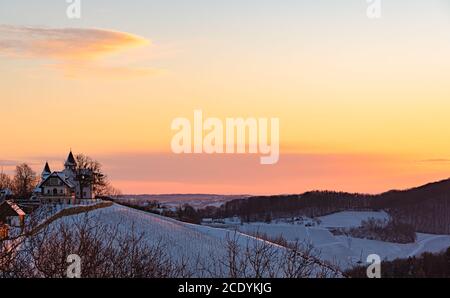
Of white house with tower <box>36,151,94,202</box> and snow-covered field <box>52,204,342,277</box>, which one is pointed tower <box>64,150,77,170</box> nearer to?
white house with tower <box>36,151,94,202</box>

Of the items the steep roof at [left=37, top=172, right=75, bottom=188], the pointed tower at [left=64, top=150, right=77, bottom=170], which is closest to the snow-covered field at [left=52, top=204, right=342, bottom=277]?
the steep roof at [left=37, top=172, right=75, bottom=188]

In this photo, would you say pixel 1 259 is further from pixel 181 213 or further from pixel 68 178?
pixel 181 213

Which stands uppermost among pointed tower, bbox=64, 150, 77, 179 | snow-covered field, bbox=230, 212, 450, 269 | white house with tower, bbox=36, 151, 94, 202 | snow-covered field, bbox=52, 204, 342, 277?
pointed tower, bbox=64, 150, 77, 179

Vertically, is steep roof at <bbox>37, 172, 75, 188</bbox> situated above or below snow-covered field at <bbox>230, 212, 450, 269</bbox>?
above

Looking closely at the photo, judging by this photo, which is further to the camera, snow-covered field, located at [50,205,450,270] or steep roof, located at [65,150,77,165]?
steep roof, located at [65,150,77,165]

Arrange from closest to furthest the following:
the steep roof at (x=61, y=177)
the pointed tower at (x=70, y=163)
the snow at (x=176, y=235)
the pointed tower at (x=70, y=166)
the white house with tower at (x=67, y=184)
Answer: the snow at (x=176, y=235), the white house with tower at (x=67, y=184), the steep roof at (x=61, y=177), the pointed tower at (x=70, y=166), the pointed tower at (x=70, y=163)

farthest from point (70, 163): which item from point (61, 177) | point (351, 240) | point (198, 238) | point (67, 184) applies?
point (351, 240)

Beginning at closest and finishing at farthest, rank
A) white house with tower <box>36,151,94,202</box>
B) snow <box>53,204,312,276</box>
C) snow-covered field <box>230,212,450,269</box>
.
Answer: snow <box>53,204,312,276</box>
white house with tower <box>36,151,94,202</box>
snow-covered field <box>230,212,450,269</box>

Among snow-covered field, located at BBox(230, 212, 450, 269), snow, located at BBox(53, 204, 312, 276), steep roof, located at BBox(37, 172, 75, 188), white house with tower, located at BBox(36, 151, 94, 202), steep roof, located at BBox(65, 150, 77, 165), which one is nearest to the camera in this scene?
snow, located at BBox(53, 204, 312, 276)

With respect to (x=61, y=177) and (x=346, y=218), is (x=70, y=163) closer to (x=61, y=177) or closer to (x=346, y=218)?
(x=61, y=177)

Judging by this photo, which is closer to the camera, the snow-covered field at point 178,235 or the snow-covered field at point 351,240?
the snow-covered field at point 178,235

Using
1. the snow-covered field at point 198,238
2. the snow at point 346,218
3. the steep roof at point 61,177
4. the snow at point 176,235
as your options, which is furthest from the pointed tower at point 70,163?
the snow at point 346,218

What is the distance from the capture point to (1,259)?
13.7m

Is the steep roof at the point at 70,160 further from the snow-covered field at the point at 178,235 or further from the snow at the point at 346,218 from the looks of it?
the snow at the point at 346,218
